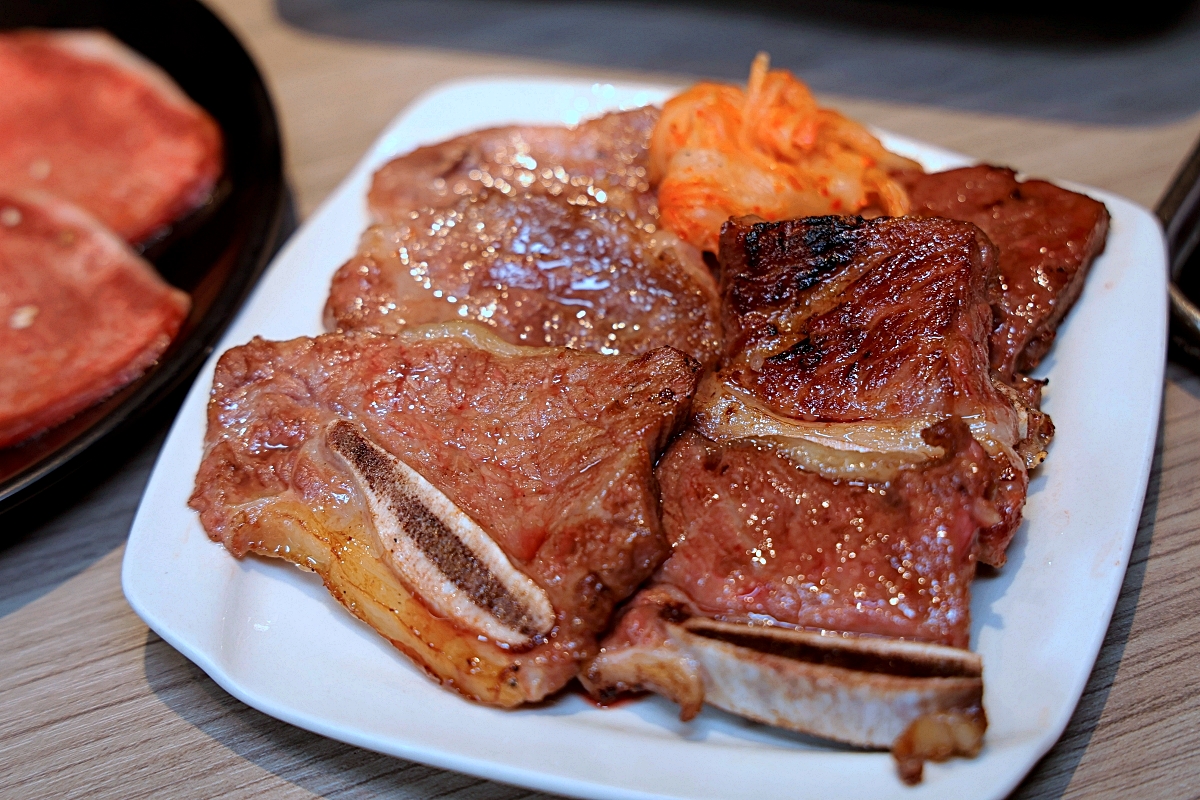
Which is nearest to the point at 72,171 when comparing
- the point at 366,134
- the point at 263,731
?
the point at 366,134

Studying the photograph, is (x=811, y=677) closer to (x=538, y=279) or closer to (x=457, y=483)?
(x=457, y=483)

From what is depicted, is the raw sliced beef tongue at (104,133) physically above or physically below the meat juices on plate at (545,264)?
below

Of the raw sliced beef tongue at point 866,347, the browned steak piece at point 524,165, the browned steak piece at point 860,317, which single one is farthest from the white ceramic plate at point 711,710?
the browned steak piece at point 524,165

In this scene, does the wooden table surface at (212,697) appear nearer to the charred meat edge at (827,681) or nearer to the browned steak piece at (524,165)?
the charred meat edge at (827,681)

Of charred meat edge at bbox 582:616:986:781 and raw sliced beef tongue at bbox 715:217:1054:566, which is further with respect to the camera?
raw sliced beef tongue at bbox 715:217:1054:566

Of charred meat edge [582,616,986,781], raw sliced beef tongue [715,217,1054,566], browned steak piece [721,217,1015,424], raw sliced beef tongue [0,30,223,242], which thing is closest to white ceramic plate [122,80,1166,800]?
charred meat edge [582,616,986,781]

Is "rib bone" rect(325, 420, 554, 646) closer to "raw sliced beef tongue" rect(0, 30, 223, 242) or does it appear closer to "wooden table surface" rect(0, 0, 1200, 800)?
"wooden table surface" rect(0, 0, 1200, 800)

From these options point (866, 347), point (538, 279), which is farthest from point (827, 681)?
point (538, 279)
